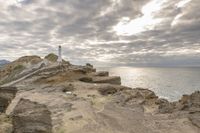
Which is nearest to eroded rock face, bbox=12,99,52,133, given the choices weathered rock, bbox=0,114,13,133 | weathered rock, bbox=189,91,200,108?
weathered rock, bbox=0,114,13,133

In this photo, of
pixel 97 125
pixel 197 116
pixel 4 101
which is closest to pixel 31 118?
pixel 97 125

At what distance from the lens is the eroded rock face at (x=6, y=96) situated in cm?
2270

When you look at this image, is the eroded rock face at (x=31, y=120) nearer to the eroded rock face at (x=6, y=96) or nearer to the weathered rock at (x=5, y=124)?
the weathered rock at (x=5, y=124)

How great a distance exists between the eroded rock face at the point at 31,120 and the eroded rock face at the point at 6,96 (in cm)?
903

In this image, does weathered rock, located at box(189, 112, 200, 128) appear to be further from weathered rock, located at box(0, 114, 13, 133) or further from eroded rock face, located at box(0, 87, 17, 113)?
eroded rock face, located at box(0, 87, 17, 113)

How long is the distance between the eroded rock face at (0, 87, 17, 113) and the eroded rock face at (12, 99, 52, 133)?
903cm

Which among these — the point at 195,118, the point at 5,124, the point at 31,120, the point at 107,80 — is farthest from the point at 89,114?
the point at 107,80

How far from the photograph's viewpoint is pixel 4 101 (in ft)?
75.5

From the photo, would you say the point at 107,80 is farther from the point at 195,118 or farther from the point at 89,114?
the point at 195,118

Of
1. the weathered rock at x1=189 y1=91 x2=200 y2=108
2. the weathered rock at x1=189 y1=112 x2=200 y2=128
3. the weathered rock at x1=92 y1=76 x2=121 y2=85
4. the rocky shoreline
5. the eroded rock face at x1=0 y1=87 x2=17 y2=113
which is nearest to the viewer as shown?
the rocky shoreline

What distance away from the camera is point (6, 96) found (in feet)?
77.3

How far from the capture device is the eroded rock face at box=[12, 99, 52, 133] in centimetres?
1170

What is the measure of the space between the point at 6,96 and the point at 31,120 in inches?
491

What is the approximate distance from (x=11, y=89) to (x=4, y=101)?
2781 mm
